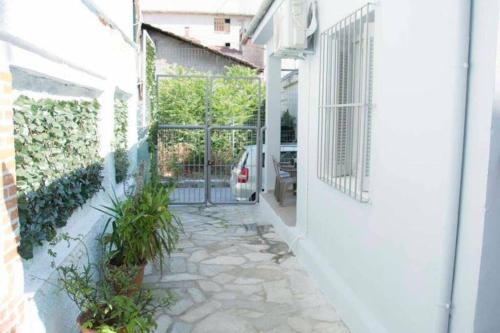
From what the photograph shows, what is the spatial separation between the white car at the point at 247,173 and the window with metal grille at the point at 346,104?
4.16m

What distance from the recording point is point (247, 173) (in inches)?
359

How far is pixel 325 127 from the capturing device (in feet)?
15.7

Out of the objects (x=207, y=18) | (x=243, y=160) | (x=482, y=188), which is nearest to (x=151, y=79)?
(x=243, y=160)

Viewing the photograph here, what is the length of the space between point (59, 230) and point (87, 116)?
1342 mm

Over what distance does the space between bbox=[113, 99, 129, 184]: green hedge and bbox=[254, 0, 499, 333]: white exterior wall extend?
3.28 meters

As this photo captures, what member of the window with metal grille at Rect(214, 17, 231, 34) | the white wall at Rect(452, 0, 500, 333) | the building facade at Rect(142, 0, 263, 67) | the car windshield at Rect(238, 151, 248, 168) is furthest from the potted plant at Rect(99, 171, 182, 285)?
the window with metal grille at Rect(214, 17, 231, 34)

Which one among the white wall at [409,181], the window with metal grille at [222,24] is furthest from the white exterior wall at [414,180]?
the window with metal grille at [222,24]

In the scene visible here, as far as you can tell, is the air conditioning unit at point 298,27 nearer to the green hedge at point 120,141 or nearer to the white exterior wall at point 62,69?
the white exterior wall at point 62,69

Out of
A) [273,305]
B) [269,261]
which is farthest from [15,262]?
[269,261]

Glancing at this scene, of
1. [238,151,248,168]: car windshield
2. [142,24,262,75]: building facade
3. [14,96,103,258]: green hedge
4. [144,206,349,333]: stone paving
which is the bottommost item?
[144,206,349,333]: stone paving

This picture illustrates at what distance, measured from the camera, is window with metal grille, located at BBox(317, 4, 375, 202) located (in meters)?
3.72

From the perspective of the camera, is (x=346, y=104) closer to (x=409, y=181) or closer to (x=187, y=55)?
(x=409, y=181)

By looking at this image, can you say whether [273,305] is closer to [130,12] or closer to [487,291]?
[487,291]

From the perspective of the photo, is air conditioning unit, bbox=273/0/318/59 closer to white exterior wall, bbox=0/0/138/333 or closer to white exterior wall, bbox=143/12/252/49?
white exterior wall, bbox=0/0/138/333
